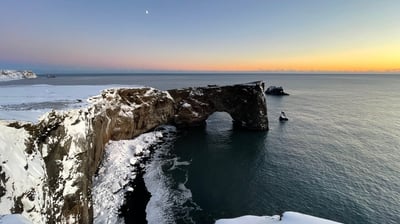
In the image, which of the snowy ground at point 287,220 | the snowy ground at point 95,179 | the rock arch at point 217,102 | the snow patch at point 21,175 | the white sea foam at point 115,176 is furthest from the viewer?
the rock arch at point 217,102

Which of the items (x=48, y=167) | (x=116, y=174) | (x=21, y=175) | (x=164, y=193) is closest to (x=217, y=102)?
(x=116, y=174)

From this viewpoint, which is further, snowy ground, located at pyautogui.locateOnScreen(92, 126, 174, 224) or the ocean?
the ocean

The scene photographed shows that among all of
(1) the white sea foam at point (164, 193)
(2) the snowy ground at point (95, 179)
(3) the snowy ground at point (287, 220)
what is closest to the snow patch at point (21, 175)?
(2) the snowy ground at point (95, 179)

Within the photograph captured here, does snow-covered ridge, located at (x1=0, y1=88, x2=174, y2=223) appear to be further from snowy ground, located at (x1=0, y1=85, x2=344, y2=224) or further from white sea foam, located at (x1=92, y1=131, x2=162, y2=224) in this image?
white sea foam, located at (x1=92, y1=131, x2=162, y2=224)

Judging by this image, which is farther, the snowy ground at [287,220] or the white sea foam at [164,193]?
the white sea foam at [164,193]

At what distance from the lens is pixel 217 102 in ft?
190

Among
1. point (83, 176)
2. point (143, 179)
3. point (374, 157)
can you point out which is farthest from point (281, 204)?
point (374, 157)

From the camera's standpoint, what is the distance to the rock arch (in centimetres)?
5631

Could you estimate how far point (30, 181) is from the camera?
16.2 meters

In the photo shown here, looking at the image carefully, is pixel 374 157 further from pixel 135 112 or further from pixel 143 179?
pixel 135 112

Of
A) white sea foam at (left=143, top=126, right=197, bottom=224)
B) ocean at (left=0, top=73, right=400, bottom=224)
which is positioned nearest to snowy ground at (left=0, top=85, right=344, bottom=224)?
white sea foam at (left=143, top=126, right=197, bottom=224)

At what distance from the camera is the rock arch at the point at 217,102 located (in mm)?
56312

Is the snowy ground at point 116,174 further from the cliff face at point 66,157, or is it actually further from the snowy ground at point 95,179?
the cliff face at point 66,157

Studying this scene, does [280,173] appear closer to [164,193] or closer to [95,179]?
[164,193]
